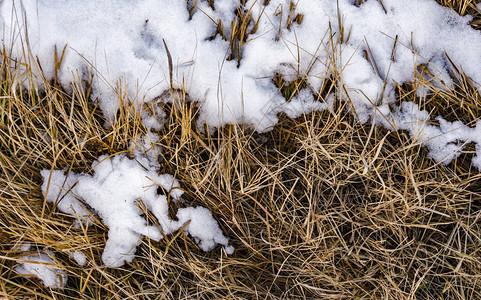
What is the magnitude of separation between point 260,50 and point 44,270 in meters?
1.24

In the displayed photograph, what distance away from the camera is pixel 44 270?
4.12ft

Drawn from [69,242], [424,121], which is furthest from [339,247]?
[69,242]

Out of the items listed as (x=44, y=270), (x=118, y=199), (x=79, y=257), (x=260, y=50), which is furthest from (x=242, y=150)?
(x=44, y=270)

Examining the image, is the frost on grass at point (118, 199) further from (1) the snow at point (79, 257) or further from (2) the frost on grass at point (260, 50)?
(2) the frost on grass at point (260, 50)

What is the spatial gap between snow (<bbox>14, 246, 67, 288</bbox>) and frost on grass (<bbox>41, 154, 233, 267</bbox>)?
0.20 meters

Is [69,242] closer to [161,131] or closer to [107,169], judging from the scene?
[107,169]

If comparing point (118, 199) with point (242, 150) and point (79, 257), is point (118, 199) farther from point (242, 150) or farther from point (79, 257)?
point (242, 150)

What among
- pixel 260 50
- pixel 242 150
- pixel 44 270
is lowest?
pixel 44 270

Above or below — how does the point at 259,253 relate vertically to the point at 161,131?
below

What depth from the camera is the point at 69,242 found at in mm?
Answer: 1225

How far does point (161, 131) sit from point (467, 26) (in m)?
1.34

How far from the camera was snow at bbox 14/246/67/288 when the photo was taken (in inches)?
49.1

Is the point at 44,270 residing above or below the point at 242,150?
below

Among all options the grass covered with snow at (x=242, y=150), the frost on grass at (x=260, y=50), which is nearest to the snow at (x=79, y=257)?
the grass covered with snow at (x=242, y=150)
